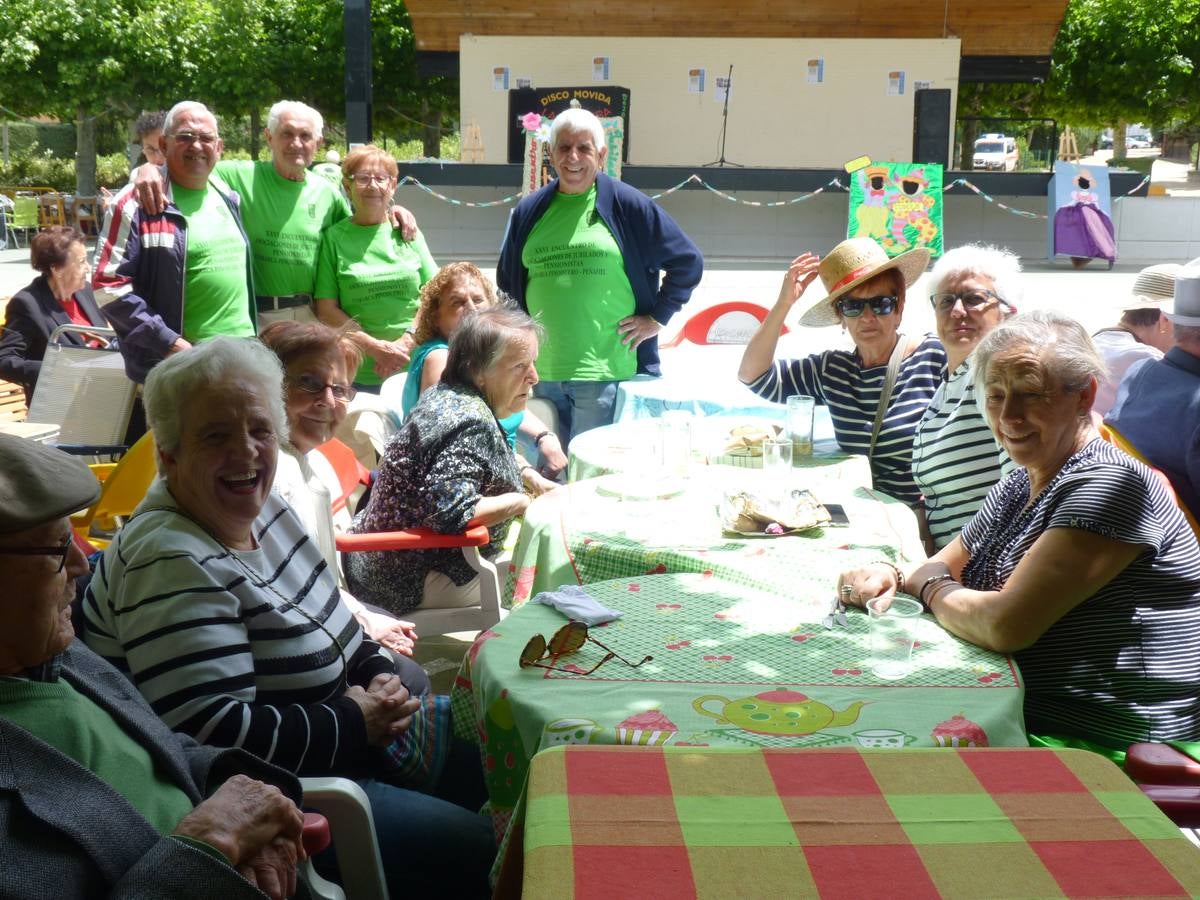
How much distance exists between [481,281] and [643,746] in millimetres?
3209

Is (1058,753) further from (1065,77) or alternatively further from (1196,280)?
(1065,77)

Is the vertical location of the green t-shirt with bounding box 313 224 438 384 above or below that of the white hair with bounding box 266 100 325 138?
below

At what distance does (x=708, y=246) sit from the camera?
1930 cm

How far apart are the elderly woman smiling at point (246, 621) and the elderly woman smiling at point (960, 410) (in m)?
1.75

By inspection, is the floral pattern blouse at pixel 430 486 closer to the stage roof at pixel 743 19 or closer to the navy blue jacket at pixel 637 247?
the navy blue jacket at pixel 637 247

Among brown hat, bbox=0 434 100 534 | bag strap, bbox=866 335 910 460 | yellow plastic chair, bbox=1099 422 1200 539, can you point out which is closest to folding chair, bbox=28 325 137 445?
bag strap, bbox=866 335 910 460

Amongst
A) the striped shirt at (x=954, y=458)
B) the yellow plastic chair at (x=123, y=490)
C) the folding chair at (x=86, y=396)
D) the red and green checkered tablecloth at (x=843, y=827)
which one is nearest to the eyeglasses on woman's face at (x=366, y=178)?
the folding chair at (x=86, y=396)

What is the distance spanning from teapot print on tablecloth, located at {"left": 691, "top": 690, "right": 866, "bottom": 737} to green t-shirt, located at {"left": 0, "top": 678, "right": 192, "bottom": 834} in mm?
894

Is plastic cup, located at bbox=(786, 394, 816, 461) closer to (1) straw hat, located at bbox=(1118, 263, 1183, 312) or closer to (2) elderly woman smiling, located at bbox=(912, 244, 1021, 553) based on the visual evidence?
(2) elderly woman smiling, located at bbox=(912, 244, 1021, 553)

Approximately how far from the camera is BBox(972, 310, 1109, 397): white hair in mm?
2484

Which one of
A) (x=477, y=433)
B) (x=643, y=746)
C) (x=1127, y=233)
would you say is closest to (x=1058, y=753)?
(x=643, y=746)

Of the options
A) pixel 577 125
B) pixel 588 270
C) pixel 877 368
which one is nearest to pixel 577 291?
pixel 588 270

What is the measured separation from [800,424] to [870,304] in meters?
0.47

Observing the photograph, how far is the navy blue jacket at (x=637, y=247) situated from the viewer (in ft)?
17.5
